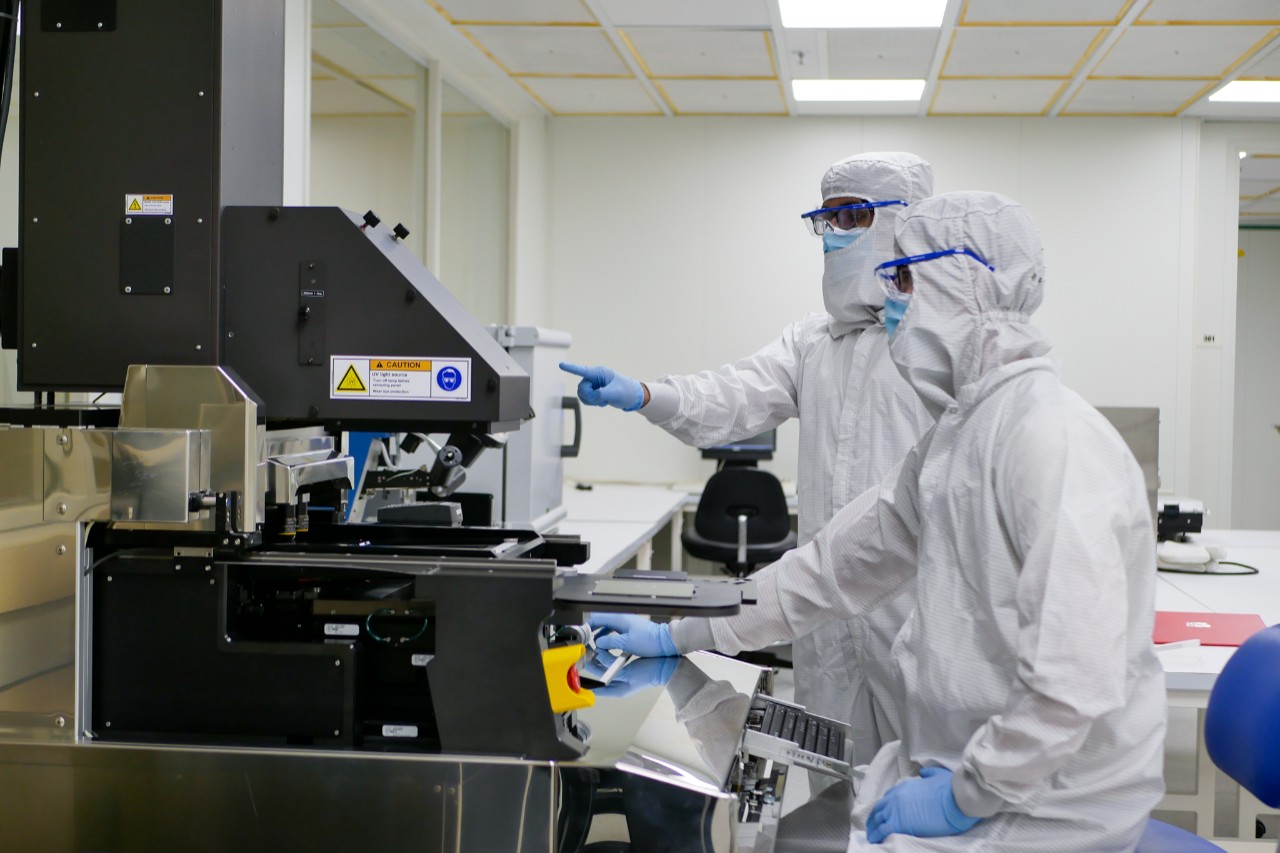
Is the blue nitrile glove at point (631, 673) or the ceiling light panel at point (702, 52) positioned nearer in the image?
the blue nitrile glove at point (631, 673)

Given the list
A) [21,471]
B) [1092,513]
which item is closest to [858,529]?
[1092,513]

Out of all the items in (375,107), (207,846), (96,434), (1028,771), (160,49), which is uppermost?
(375,107)

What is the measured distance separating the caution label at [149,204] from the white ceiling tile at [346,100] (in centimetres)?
217

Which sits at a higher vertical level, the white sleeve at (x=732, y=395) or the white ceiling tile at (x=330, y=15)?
the white ceiling tile at (x=330, y=15)

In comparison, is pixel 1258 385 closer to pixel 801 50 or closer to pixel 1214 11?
pixel 1214 11

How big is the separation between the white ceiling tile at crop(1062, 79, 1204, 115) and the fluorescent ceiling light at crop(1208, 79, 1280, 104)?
0.45 feet

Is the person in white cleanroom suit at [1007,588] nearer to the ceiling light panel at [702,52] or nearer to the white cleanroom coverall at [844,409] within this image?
the white cleanroom coverall at [844,409]

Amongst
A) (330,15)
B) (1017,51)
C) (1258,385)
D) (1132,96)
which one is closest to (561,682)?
(330,15)

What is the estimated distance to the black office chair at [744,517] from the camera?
4.64 m

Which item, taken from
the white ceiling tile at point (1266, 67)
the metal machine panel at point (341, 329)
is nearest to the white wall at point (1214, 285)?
the white ceiling tile at point (1266, 67)

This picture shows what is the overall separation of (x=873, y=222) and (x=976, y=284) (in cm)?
94

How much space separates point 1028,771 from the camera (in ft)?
3.63

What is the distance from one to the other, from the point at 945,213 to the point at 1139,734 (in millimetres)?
609

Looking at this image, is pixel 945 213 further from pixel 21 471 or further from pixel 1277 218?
pixel 1277 218
